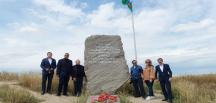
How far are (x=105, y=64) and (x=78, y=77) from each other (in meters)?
1.21

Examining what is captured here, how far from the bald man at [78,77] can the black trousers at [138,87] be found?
2.11m

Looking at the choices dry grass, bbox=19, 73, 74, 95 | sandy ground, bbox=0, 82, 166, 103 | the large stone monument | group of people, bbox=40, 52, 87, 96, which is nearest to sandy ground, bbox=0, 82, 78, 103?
sandy ground, bbox=0, 82, 166, 103

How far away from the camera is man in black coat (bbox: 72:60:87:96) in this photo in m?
17.3

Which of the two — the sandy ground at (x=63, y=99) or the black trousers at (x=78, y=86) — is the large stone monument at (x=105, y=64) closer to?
the black trousers at (x=78, y=86)

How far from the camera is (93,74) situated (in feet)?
57.4

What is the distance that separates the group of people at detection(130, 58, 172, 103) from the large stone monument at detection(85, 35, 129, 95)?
0.61 meters

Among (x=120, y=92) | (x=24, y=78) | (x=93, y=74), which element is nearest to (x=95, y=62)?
(x=93, y=74)

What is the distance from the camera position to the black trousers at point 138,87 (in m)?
17.0

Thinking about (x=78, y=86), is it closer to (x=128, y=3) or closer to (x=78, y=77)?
(x=78, y=77)

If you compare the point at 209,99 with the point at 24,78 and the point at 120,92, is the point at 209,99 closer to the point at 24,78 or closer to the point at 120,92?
the point at 120,92

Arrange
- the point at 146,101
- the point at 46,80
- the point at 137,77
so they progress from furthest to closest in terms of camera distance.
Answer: the point at 46,80, the point at 137,77, the point at 146,101

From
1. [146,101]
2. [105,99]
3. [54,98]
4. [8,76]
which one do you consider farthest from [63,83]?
[8,76]

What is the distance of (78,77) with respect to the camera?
17375 millimetres

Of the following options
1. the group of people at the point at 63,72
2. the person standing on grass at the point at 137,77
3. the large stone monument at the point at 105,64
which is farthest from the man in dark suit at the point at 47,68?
the person standing on grass at the point at 137,77
